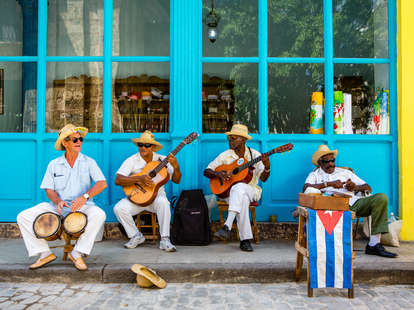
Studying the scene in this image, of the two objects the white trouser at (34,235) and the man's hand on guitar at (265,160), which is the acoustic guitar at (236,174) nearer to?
the man's hand on guitar at (265,160)

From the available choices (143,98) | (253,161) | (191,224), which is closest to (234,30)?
(143,98)

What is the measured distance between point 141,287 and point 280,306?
1.34 meters

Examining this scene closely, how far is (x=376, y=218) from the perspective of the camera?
461 centimetres

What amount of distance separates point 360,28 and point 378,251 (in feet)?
10.7

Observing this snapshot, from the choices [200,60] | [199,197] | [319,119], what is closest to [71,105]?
[200,60]

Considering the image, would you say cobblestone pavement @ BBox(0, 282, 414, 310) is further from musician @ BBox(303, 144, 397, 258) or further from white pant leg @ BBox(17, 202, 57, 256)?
musician @ BBox(303, 144, 397, 258)

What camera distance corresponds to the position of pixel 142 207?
200 inches

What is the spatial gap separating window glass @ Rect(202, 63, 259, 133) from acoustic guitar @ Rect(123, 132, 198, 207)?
0.96 m

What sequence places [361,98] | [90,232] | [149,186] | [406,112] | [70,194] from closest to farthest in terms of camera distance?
1. [90,232]
2. [70,194]
3. [149,186]
4. [406,112]
5. [361,98]

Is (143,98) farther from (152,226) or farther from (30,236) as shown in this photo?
(30,236)

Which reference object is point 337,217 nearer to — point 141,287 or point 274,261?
point 274,261

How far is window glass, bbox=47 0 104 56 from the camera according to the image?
6062 millimetres

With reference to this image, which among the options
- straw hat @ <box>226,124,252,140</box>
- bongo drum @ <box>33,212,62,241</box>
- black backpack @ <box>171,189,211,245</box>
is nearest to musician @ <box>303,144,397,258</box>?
straw hat @ <box>226,124,252,140</box>

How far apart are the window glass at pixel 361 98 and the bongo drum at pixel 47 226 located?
3.86m
